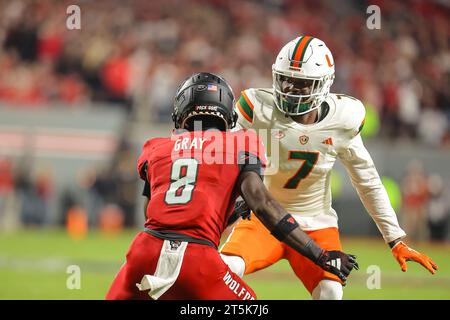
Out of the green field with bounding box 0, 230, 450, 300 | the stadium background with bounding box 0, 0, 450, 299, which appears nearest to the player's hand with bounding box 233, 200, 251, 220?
the green field with bounding box 0, 230, 450, 300

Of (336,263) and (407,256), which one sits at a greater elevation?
(407,256)

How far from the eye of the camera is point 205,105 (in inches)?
160

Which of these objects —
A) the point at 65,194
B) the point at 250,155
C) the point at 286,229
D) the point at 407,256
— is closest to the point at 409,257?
the point at 407,256

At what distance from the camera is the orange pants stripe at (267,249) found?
510 cm

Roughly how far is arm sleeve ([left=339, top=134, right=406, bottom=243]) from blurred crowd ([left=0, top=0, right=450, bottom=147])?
30.8 feet

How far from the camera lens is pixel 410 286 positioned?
29.0ft

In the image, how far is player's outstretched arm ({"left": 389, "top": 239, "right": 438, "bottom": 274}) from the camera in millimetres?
4824

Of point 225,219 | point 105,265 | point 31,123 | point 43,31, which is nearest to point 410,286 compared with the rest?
point 105,265

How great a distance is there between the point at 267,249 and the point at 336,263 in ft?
4.61

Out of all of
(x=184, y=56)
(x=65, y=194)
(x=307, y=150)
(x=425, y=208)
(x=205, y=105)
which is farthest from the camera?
(x=184, y=56)

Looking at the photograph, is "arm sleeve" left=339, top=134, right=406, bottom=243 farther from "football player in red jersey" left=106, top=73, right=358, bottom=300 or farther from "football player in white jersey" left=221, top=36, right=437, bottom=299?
"football player in red jersey" left=106, top=73, right=358, bottom=300

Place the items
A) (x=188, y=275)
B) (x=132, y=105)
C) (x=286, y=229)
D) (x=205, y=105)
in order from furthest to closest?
(x=132, y=105)
(x=205, y=105)
(x=286, y=229)
(x=188, y=275)

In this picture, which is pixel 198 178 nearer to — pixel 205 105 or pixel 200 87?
pixel 205 105

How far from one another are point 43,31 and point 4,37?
0.76 metres
